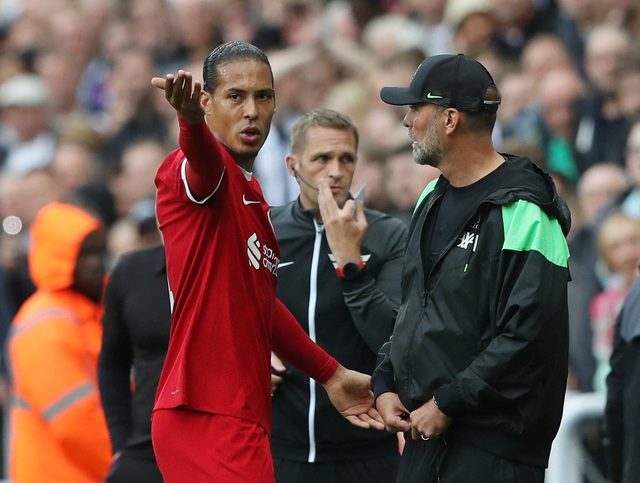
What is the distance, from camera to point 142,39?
1442cm

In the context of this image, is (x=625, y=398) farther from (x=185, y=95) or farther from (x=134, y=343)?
(x=185, y=95)

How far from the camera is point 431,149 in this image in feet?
16.8

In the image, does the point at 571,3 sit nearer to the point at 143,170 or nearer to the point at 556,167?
the point at 556,167

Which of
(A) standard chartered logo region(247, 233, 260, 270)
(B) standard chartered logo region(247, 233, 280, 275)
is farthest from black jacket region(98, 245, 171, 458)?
(A) standard chartered logo region(247, 233, 260, 270)

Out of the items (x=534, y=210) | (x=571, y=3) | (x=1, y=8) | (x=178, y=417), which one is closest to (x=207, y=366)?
(x=178, y=417)

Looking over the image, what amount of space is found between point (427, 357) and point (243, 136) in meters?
1.08

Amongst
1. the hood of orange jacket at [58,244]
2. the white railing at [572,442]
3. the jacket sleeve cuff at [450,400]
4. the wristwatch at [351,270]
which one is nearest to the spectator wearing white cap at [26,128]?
the hood of orange jacket at [58,244]

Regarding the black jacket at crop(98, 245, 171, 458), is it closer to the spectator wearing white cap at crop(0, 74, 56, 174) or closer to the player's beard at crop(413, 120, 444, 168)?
the player's beard at crop(413, 120, 444, 168)

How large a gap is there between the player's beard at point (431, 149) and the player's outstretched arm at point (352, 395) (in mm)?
1058

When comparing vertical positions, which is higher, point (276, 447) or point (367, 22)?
point (367, 22)

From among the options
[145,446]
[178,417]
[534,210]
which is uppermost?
[534,210]

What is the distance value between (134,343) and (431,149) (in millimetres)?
2076

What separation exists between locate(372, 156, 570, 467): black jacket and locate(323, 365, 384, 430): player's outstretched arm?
2.10 feet

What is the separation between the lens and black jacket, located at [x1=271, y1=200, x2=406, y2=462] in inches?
236
